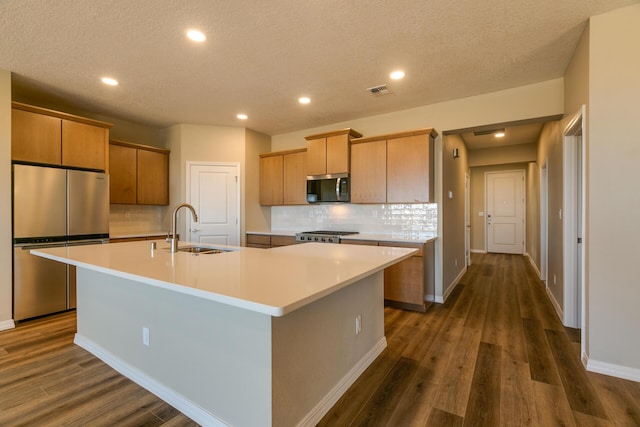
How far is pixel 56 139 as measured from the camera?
338cm

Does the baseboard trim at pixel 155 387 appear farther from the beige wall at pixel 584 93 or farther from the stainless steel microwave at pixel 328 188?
the stainless steel microwave at pixel 328 188

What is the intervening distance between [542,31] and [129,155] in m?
4.99

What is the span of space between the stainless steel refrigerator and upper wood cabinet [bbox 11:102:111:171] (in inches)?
6.2

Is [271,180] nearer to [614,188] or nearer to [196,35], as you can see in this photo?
[196,35]

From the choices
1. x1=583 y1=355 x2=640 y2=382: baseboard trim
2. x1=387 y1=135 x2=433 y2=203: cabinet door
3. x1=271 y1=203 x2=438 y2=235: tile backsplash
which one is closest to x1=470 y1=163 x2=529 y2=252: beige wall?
x1=271 y1=203 x2=438 y2=235: tile backsplash

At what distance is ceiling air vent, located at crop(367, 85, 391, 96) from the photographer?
10.9ft

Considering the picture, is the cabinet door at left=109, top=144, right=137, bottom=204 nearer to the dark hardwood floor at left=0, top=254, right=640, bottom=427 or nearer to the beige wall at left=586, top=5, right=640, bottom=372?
the dark hardwood floor at left=0, top=254, right=640, bottom=427

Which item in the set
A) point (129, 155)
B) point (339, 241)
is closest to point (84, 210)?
A: point (129, 155)

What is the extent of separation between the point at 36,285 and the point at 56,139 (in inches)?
63.6

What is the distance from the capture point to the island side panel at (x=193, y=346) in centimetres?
144

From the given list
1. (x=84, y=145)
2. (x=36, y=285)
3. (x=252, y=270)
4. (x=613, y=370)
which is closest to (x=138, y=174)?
(x=84, y=145)

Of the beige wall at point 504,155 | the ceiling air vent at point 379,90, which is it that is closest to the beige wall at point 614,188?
the ceiling air vent at point 379,90

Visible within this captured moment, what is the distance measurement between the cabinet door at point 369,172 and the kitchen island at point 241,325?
180 cm

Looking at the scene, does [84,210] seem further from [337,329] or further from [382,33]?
[382,33]
